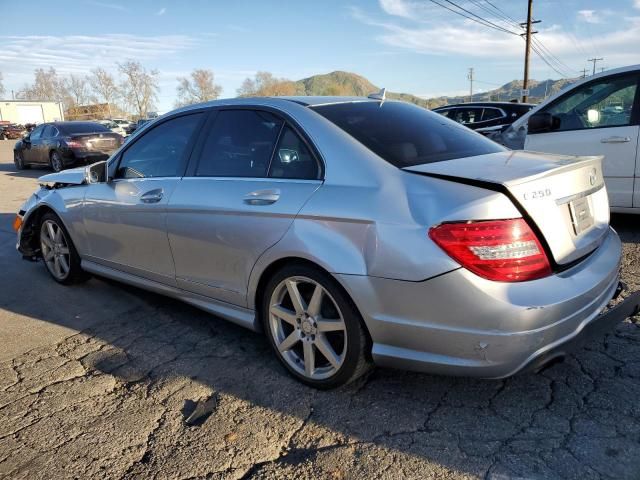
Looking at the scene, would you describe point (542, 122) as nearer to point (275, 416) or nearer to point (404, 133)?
point (404, 133)

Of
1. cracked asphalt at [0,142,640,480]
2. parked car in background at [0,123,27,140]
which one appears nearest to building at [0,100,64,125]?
parked car in background at [0,123,27,140]

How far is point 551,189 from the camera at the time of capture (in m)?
2.40

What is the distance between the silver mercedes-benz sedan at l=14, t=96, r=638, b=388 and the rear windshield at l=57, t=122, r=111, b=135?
1217 centimetres

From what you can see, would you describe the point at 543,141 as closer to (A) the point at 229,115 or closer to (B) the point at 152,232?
(A) the point at 229,115

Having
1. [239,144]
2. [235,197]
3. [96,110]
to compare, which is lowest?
Answer: [235,197]

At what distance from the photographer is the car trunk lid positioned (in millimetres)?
2287

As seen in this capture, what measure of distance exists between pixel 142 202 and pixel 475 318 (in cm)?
251

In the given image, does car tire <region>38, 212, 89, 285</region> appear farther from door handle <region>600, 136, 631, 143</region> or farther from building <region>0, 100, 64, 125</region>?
building <region>0, 100, 64, 125</region>

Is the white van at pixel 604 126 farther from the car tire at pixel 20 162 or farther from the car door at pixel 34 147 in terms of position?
the car tire at pixel 20 162

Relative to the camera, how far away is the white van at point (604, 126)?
201 inches

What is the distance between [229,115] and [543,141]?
3.75 metres

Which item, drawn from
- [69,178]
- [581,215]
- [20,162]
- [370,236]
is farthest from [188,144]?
[20,162]

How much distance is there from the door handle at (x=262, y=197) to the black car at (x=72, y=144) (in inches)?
502

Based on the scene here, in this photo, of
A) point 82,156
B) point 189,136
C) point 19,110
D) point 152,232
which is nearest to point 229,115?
point 189,136
